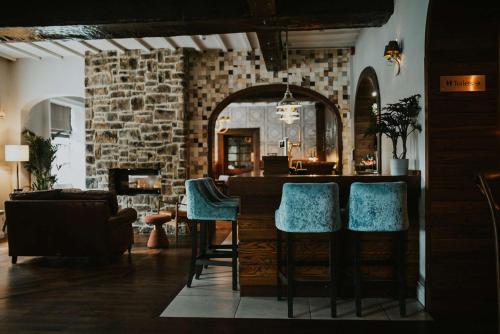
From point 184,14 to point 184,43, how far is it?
3259 millimetres

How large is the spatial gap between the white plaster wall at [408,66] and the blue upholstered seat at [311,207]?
3.18 feet

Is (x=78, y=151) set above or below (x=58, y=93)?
below

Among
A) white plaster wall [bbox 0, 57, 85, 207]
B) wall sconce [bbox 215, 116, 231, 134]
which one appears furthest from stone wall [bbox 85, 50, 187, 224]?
wall sconce [bbox 215, 116, 231, 134]

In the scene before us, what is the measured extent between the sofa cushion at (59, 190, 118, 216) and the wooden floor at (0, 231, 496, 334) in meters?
0.77

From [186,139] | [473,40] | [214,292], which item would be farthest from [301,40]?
[214,292]

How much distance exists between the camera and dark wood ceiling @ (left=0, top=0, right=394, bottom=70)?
195 inches

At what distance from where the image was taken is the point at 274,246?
4.47m

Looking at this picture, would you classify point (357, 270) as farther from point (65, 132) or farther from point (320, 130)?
point (65, 132)

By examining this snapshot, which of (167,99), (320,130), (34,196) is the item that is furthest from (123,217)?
(320,130)

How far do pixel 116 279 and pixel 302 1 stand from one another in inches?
148

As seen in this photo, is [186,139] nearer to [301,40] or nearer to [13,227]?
[301,40]

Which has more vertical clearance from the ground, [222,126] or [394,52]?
[394,52]

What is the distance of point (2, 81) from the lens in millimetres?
9164

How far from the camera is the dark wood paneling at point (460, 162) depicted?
12.8ft
